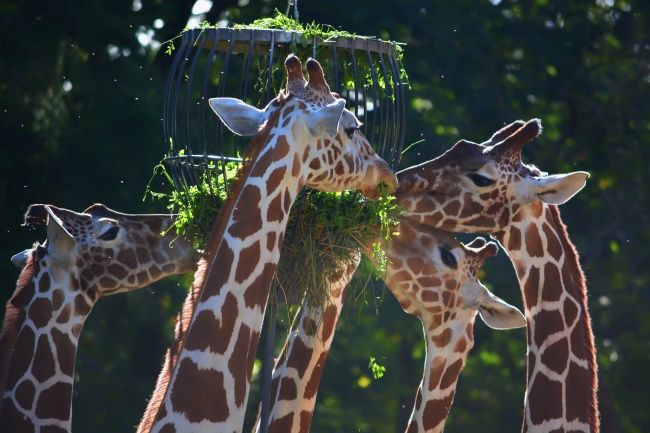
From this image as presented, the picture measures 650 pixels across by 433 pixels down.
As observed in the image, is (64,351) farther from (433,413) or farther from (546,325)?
(546,325)

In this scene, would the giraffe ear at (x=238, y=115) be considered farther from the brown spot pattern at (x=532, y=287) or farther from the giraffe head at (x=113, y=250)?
the brown spot pattern at (x=532, y=287)

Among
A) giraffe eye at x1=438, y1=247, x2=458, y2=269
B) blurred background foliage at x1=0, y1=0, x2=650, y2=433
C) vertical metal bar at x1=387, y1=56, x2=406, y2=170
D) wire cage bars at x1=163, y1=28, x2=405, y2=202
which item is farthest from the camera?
blurred background foliage at x1=0, y1=0, x2=650, y2=433

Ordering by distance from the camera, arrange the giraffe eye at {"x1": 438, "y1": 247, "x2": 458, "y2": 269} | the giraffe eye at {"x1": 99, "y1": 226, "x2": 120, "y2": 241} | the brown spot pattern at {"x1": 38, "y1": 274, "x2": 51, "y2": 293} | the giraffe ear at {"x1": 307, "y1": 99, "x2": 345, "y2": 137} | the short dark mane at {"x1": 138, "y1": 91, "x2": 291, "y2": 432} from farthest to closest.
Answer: the giraffe eye at {"x1": 438, "y1": 247, "x2": 458, "y2": 269}, the giraffe eye at {"x1": 99, "y1": 226, "x2": 120, "y2": 241}, the brown spot pattern at {"x1": 38, "y1": 274, "x2": 51, "y2": 293}, the giraffe ear at {"x1": 307, "y1": 99, "x2": 345, "y2": 137}, the short dark mane at {"x1": 138, "y1": 91, "x2": 291, "y2": 432}

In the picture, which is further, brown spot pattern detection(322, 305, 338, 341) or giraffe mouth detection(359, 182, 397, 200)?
brown spot pattern detection(322, 305, 338, 341)

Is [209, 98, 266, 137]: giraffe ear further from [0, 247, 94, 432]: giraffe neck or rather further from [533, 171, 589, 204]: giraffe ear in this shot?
[533, 171, 589, 204]: giraffe ear

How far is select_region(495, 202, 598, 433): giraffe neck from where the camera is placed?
512 centimetres

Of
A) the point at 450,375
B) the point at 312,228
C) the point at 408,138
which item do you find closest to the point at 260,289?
the point at 312,228

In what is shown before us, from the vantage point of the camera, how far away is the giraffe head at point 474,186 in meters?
5.36

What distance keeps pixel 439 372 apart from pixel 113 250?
188 cm

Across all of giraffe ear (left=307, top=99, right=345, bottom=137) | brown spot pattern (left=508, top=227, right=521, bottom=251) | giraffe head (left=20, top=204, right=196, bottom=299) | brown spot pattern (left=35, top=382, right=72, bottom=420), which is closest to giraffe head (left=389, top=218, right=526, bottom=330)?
brown spot pattern (left=508, top=227, right=521, bottom=251)

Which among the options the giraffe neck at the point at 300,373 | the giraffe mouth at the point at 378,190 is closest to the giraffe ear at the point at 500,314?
the giraffe neck at the point at 300,373

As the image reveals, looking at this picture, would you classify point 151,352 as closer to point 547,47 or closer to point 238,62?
point 238,62

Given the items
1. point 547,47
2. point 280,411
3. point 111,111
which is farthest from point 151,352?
A: point 280,411

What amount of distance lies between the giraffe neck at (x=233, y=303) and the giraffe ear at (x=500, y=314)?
1996 mm
